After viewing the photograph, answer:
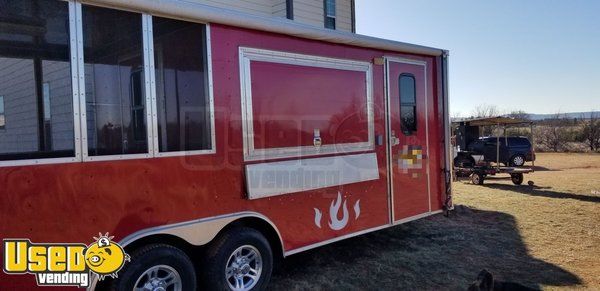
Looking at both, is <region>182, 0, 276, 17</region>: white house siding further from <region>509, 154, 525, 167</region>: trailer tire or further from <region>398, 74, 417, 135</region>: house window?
<region>509, 154, 525, 167</region>: trailer tire

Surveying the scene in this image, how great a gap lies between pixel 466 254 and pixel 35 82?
531 centimetres

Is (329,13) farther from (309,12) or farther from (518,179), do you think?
(518,179)

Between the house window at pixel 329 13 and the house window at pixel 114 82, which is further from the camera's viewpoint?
the house window at pixel 329 13

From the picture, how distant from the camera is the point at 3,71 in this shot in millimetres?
2963

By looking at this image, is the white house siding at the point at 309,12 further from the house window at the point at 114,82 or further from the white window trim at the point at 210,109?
the house window at the point at 114,82

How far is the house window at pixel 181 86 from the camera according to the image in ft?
11.9

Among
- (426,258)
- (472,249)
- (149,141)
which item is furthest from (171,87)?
(472,249)

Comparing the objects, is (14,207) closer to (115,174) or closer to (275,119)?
(115,174)

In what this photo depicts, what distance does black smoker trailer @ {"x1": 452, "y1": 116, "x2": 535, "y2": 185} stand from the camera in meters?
13.6

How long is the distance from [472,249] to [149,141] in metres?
4.69

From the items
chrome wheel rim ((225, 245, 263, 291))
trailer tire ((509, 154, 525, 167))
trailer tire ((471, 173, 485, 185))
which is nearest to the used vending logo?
chrome wheel rim ((225, 245, 263, 291))

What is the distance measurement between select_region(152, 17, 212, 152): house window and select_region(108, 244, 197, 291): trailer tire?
81 cm

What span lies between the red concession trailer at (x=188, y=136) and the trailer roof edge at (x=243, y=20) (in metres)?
0.01

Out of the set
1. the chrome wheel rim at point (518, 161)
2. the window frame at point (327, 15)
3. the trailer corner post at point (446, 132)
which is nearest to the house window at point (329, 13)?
the window frame at point (327, 15)
